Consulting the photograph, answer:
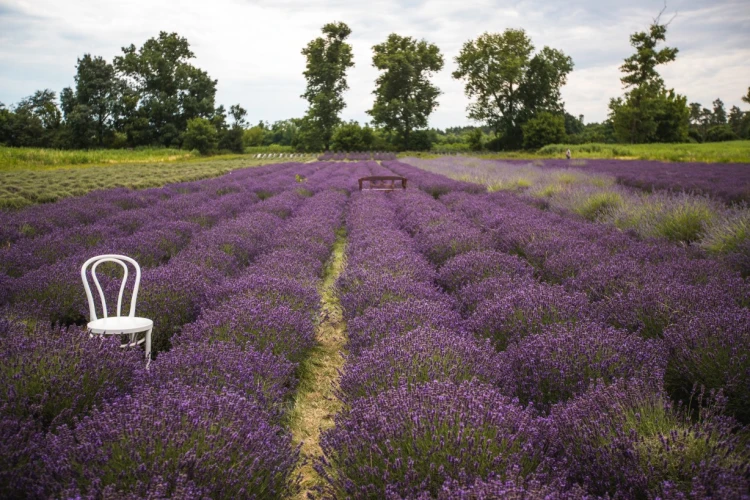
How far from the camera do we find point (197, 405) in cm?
179

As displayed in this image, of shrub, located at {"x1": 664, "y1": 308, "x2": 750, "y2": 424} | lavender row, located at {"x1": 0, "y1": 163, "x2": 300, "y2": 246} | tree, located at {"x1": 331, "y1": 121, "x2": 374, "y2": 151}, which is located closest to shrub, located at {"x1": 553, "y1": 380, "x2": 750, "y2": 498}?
shrub, located at {"x1": 664, "y1": 308, "x2": 750, "y2": 424}

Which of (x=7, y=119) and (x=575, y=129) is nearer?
(x=7, y=119)

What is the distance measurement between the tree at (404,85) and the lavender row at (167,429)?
1865 inches

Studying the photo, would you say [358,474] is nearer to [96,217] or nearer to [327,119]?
[96,217]

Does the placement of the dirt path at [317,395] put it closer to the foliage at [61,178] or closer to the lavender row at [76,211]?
the lavender row at [76,211]

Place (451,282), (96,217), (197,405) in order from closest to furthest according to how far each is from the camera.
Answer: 1. (197,405)
2. (451,282)
3. (96,217)

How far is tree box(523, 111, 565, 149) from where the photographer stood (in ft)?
140

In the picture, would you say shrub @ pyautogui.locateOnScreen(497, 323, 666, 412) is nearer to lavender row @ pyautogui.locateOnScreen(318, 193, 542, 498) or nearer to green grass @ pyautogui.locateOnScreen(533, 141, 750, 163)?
lavender row @ pyautogui.locateOnScreen(318, 193, 542, 498)

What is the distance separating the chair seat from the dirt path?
0.91m

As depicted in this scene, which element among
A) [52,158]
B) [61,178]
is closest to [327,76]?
[52,158]

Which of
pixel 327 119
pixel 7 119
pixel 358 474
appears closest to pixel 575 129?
pixel 327 119

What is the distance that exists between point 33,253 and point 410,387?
4.50 metres

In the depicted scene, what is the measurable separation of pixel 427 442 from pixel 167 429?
857mm

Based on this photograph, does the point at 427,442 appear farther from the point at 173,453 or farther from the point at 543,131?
the point at 543,131
